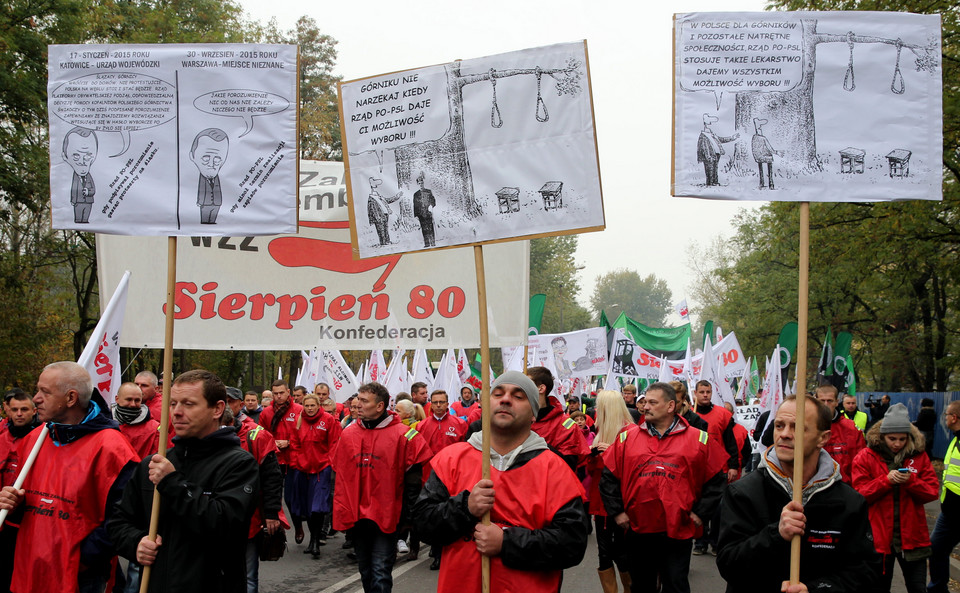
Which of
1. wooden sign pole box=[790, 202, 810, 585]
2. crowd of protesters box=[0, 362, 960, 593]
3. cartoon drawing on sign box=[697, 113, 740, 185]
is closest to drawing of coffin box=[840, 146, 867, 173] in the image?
wooden sign pole box=[790, 202, 810, 585]

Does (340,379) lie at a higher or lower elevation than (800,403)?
lower

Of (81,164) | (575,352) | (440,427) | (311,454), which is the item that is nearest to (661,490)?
(81,164)

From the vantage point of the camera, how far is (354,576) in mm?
9711

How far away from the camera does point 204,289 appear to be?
25.8 ft

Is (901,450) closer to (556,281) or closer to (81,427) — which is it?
(81,427)

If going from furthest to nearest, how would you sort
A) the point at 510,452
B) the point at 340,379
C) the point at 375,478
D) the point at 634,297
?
the point at 634,297 → the point at 340,379 → the point at 375,478 → the point at 510,452

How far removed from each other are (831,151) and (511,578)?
2.64 metres

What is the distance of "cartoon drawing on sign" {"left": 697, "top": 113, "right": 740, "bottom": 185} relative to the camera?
14.8ft

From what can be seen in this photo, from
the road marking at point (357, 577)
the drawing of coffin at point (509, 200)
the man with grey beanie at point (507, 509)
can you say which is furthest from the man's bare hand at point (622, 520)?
the drawing of coffin at point (509, 200)

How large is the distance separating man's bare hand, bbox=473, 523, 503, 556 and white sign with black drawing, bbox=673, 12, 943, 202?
190 cm

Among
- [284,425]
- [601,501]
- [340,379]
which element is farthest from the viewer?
[340,379]

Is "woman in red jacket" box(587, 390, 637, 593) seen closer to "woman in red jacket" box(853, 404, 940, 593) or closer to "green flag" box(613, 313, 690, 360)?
"woman in red jacket" box(853, 404, 940, 593)

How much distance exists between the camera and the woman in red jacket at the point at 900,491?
7.43m

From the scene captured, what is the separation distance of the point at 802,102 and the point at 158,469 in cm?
363
